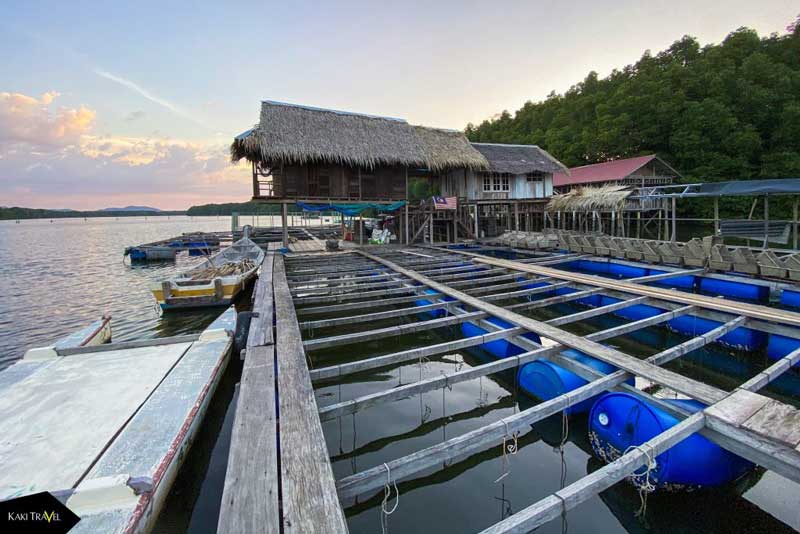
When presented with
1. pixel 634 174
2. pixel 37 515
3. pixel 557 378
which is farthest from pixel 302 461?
pixel 634 174

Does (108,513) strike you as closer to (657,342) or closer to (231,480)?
(231,480)

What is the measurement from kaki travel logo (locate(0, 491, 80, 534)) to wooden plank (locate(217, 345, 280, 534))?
1.00 meters

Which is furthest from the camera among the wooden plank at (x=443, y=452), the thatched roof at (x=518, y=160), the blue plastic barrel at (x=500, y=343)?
the thatched roof at (x=518, y=160)

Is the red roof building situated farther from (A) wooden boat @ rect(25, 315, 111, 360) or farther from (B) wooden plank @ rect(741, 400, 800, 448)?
(A) wooden boat @ rect(25, 315, 111, 360)

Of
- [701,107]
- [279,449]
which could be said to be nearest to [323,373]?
[279,449]

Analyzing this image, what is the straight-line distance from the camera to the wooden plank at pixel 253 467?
193 centimetres

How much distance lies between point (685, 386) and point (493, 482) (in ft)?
6.44

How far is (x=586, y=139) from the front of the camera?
31000 millimetres

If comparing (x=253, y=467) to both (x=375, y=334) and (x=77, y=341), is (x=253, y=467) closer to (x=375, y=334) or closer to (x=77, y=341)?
(x=375, y=334)

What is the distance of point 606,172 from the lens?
24.5 metres

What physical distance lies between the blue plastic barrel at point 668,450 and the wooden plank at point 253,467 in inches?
116

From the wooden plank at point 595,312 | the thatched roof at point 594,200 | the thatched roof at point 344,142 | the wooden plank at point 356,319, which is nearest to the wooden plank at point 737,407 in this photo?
the wooden plank at point 595,312

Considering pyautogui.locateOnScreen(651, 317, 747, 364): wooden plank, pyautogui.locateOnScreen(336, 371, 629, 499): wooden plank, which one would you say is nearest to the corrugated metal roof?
pyautogui.locateOnScreen(651, 317, 747, 364): wooden plank

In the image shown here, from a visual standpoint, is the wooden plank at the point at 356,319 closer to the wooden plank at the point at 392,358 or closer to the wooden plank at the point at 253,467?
the wooden plank at the point at 392,358
